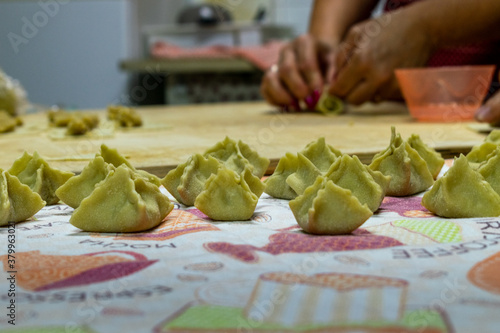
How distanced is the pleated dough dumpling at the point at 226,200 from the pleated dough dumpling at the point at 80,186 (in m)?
0.19

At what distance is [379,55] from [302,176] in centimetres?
138

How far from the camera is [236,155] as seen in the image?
50.3 inches

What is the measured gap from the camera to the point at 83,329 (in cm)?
58

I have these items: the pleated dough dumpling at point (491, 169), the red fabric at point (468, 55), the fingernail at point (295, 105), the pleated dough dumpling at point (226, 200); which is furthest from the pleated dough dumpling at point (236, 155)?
the red fabric at point (468, 55)

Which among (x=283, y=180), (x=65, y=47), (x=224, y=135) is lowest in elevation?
(x=65, y=47)

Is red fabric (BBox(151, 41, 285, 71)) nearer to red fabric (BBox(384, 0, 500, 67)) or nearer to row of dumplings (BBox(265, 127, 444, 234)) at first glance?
red fabric (BBox(384, 0, 500, 67))

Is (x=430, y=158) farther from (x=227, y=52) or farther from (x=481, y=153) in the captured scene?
(x=227, y=52)

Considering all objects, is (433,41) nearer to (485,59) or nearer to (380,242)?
(485,59)

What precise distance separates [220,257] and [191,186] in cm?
37

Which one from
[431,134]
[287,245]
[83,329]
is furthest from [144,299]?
[431,134]

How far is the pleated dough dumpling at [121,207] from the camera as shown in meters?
0.96

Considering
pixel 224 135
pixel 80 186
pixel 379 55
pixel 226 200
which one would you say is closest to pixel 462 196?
pixel 226 200

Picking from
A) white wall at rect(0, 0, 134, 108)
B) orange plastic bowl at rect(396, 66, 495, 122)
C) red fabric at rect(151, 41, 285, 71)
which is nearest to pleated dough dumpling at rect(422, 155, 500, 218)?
orange plastic bowl at rect(396, 66, 495, 122)

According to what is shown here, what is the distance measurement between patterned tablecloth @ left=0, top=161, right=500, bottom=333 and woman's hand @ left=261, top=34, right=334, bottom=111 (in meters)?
1.70
